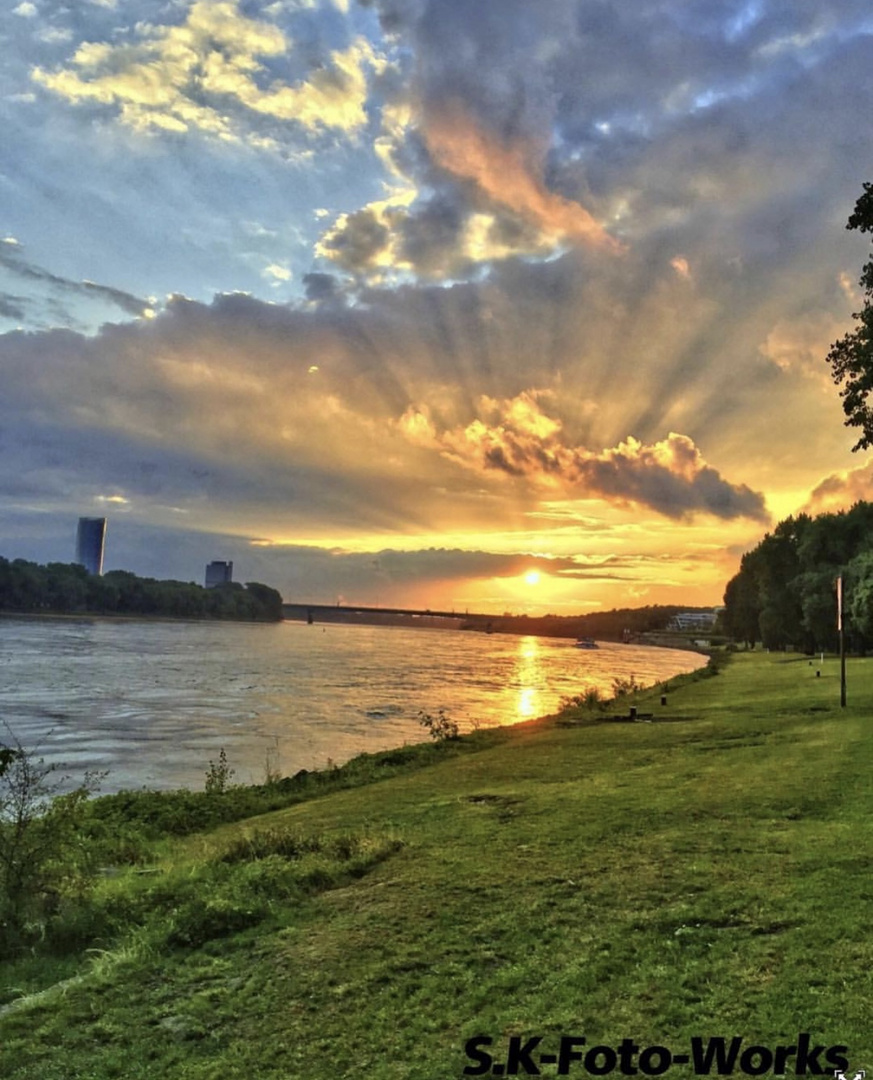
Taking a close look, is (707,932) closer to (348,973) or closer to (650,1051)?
(650,1051)

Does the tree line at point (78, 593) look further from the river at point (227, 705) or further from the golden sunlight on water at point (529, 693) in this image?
the golden sunlight on water at point (529, 693)

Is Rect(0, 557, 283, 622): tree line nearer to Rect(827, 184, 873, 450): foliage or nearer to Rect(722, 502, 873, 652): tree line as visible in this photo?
Rect(722, 502, 873, 652): tree line

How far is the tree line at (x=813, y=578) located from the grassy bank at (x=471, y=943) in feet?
125

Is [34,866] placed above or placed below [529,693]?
above

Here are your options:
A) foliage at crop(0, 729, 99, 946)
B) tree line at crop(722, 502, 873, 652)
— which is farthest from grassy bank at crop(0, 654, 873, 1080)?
tree line at crop(722, 502, 873, 652)

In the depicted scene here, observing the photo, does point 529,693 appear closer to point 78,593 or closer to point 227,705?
point 227,705

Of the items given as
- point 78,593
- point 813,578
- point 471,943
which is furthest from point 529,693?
point 78,593

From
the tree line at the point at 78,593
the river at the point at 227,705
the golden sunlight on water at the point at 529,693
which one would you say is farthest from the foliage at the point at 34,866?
the tree line at the point at 78,593

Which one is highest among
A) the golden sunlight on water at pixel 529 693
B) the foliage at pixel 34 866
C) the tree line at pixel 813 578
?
the tree line at pixel 813 578

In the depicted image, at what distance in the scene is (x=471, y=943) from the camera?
23.6ft

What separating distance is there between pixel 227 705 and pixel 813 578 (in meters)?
56.2

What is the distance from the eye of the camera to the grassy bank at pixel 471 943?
5566mm

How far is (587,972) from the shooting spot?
20.7ft

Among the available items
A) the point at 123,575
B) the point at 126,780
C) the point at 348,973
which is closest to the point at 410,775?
the point at 126,780
